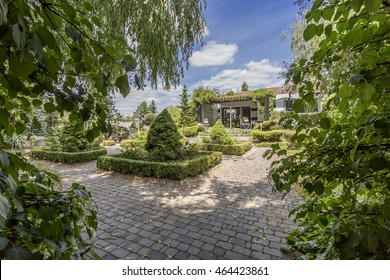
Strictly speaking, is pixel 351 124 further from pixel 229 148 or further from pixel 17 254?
pixel 229 148

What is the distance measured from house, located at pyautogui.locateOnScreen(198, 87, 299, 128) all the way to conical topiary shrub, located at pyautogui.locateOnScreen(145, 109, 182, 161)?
1297 cm

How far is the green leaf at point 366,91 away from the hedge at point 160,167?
539 centimetres

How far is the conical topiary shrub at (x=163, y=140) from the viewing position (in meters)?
7.16

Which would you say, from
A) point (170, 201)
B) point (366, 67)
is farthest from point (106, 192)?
point (366, 67)

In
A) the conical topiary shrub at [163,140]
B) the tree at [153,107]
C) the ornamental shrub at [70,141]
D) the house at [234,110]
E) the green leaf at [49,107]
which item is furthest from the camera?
the tree at [153,107]

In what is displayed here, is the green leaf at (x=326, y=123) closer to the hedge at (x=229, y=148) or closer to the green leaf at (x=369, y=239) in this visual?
the green leaf at (x=369, y=239)

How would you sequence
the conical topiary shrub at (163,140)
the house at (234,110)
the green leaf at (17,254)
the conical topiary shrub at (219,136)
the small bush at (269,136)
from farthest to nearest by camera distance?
the house at (234,110) → the small bush at (269,136) → the conical topiary shrub at (219,136) → the conical topiary shrub at (163,140) → the green leaf at (17,254)

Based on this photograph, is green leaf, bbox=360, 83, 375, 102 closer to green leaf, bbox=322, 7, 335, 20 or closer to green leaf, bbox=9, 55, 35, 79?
green leaf, bbox=322, 7, 335, 20

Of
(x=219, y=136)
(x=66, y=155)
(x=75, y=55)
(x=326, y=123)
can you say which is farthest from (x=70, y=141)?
(x=326, y=123)

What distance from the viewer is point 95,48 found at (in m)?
0.90

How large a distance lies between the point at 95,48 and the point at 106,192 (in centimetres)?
503

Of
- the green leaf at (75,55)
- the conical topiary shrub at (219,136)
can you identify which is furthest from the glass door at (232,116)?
the green leaf at (75,55)
